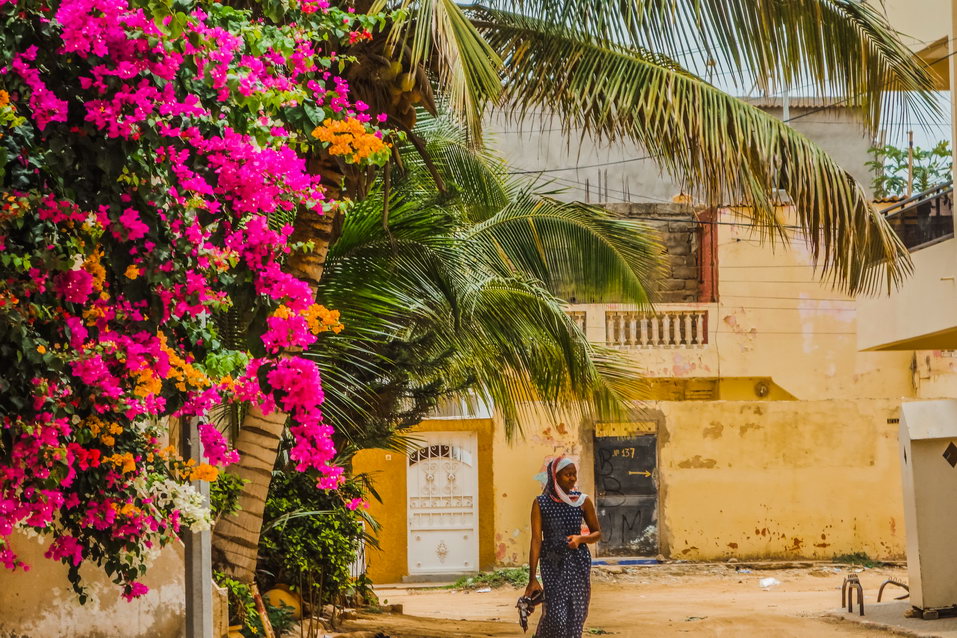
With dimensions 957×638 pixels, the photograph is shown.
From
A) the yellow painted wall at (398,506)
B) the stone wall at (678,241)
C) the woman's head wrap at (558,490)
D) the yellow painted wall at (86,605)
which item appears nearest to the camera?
the yellow painted wall at (86,605)

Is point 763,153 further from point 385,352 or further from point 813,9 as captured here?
point 385,352

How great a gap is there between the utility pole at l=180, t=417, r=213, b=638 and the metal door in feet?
48.3

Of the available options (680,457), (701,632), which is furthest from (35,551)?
(680,457)


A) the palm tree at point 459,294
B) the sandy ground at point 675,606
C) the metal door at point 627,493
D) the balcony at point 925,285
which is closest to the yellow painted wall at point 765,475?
the metal door at point 627,493

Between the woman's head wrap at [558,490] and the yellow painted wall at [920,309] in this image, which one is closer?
the woman's head wrap at [558,490]

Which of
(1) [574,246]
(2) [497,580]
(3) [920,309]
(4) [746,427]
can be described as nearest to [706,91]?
(1) [574,246]

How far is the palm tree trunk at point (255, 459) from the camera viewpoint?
20.4 ft

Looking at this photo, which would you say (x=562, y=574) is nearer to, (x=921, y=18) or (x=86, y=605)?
(x=86, y=605)

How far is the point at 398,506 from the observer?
18.8m

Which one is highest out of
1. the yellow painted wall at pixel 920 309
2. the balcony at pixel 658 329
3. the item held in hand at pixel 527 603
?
the balcony at pixel 658 329

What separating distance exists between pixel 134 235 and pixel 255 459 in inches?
142

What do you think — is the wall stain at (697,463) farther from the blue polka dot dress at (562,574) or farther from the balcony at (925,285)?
the blue polka dot dress at (562,574)

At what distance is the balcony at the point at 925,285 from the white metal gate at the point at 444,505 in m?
7.42

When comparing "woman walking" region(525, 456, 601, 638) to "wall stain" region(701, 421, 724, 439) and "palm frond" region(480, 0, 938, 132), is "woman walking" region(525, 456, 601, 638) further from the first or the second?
"wall stain" region(701, 421, 724, 439)
